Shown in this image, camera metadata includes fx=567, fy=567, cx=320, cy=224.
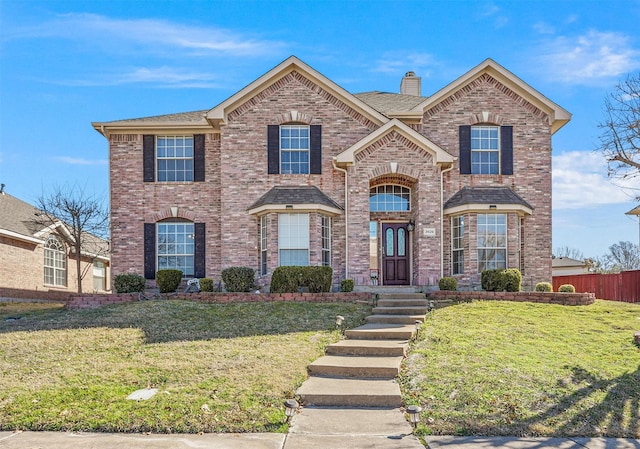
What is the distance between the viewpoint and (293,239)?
17.1 metres

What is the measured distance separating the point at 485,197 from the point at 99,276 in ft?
74.8

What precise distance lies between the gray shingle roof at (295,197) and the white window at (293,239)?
49 cm

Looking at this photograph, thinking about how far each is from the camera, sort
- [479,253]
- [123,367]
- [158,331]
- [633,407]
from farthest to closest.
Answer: [479,253] → [158,331] → [123,367] → [633,407]

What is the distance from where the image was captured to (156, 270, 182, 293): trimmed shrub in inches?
668

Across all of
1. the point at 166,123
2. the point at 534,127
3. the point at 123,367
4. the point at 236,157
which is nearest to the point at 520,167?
the point at 534,127

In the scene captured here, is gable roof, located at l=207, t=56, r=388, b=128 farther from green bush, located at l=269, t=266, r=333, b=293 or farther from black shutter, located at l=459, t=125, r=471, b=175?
green bush, located at l=269, t=266, r=333, b=293

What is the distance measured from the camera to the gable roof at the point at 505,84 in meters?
18.4

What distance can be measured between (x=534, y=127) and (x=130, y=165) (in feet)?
43.7

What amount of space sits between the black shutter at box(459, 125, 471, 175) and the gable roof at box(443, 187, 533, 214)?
2.19ft


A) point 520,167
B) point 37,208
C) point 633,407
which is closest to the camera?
point 633,407

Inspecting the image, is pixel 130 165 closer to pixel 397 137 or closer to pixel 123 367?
pixel 397 137

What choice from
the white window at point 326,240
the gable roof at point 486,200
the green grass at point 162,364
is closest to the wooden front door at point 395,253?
the gable roof at point 486,200

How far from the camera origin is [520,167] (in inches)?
730

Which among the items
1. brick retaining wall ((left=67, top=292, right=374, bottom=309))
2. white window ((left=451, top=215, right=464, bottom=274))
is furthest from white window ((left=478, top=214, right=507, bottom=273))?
brick retaining wall ((left=67, top=292, right=374, bottom=309))
